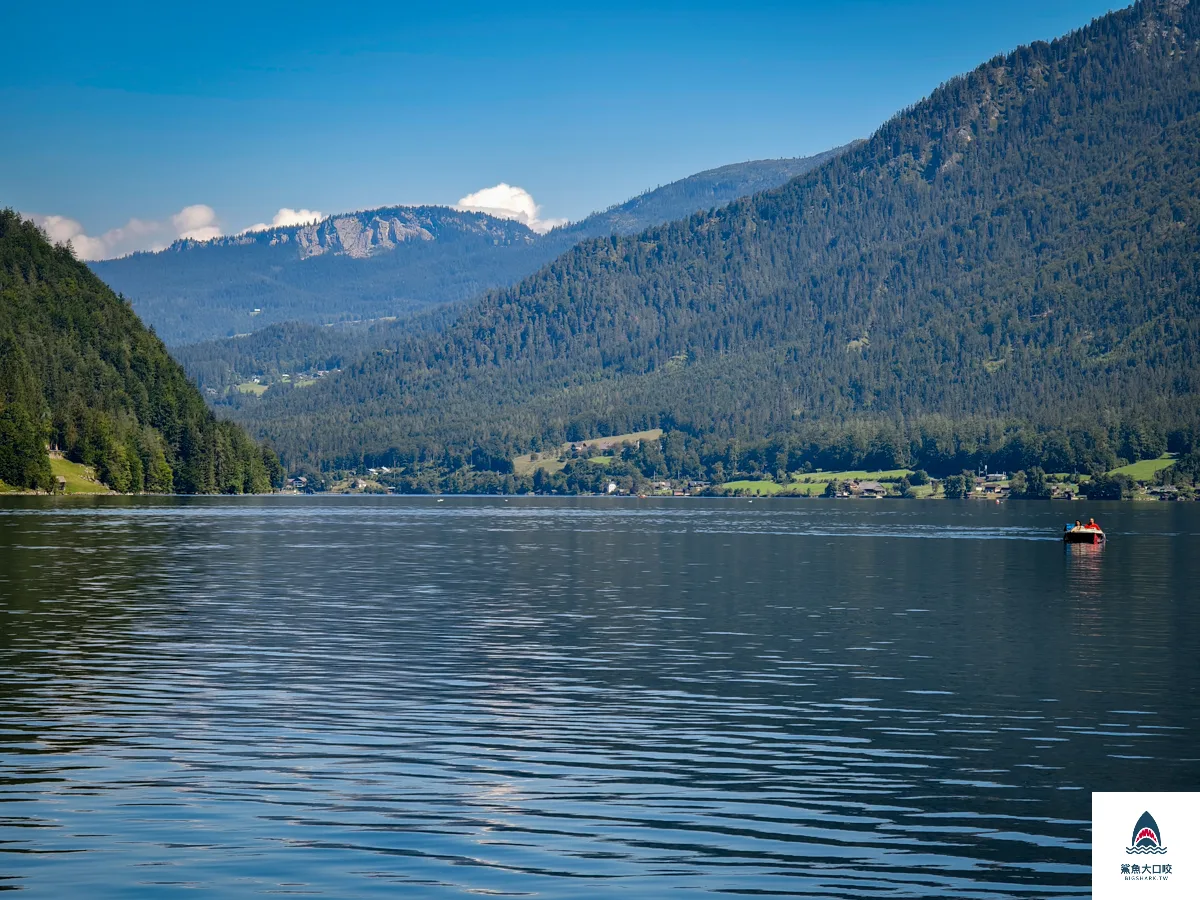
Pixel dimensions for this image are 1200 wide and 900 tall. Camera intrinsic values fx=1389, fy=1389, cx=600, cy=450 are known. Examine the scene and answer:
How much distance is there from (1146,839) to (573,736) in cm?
1867

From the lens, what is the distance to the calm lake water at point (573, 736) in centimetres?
2673

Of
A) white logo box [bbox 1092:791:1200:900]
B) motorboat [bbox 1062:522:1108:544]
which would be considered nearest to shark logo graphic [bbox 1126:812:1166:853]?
white logo box [bbox 1092:791:1200:900]

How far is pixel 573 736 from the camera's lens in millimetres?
39250

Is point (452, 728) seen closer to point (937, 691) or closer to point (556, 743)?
point (556, 743)

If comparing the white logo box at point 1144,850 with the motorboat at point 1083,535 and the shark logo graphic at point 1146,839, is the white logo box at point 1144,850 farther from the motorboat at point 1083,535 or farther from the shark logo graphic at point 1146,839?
the motorboat at point 1083,535

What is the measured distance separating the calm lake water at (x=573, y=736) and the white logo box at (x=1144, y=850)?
2446 mm

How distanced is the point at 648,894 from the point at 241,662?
108 feet

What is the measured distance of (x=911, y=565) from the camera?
118 metres

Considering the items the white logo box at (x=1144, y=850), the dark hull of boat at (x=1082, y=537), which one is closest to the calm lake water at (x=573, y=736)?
the white logo box at (x=1144, y=850)

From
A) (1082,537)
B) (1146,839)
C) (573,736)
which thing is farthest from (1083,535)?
(1146,839)

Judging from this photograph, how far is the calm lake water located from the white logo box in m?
2.45

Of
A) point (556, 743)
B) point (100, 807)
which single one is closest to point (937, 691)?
point (556, 743)

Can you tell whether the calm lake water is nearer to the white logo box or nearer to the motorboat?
the white logo box

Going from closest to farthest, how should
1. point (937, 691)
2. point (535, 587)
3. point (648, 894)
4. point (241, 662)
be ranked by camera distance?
point (648, 894)
point (937, 691)
point (241, 662)
point (535, 587)
